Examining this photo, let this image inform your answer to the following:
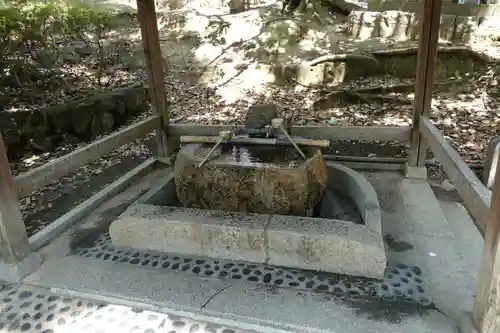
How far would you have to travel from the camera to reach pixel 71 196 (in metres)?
5.09

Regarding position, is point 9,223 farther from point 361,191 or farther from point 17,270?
point 361,191

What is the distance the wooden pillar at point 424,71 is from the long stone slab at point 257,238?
1852 mm

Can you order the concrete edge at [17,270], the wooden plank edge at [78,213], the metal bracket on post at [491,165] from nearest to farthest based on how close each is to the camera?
the concrete edge at [17,270] < the wooden plank edge at [78,213] < the metal bracket on post at [491,165]

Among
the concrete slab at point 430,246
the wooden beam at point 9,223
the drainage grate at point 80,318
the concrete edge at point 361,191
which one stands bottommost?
the concrete slab at point 430,246

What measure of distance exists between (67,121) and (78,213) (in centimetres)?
394

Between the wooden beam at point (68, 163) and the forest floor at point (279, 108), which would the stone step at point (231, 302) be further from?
the forest floor at point (279, 108)

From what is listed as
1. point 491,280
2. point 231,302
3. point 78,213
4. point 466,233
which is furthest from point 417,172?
point 78,213

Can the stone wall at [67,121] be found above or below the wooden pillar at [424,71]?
below

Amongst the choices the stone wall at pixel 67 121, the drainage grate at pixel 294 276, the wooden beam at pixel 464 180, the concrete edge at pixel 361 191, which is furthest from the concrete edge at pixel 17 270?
the stone wall at pixel 67 121

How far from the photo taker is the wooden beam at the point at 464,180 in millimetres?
2410

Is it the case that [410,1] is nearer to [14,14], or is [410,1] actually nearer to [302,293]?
[14,14]

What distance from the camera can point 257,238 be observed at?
268 cm

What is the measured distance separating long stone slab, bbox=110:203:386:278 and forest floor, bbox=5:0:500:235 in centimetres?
214

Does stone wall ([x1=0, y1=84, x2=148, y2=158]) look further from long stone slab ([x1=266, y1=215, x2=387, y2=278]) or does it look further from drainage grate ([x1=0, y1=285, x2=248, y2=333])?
long stone slab ([x1=266, y1=215, x2=387, y2=278])
